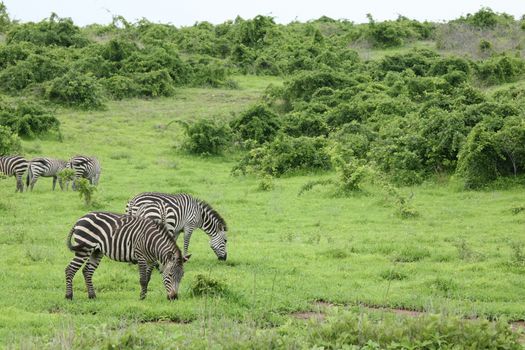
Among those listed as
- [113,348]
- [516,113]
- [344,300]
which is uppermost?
[516,113]

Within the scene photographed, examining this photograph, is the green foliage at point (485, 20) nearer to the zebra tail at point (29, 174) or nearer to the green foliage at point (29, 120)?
the green foliage at point (29, 120)

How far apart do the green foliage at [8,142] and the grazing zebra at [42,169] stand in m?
3.59

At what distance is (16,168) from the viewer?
22.2 metres

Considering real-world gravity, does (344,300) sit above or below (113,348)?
below

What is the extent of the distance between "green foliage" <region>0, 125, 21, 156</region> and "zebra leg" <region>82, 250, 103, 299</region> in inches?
595

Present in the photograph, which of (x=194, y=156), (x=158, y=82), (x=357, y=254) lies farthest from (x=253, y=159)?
(x=158, y=82)

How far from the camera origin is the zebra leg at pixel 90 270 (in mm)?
11625

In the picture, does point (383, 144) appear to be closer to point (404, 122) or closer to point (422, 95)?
point (404, 122)

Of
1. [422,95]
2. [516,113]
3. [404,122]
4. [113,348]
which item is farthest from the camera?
[422,95]

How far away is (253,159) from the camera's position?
2648 centimetres

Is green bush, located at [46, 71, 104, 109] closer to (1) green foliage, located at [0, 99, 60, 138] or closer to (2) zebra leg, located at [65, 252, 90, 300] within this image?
(1) green foliage, located at [0, 99, 60, 138]

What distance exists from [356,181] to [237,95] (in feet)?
61.4

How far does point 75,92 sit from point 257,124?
9749mm

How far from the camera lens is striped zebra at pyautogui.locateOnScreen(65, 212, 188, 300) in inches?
451
